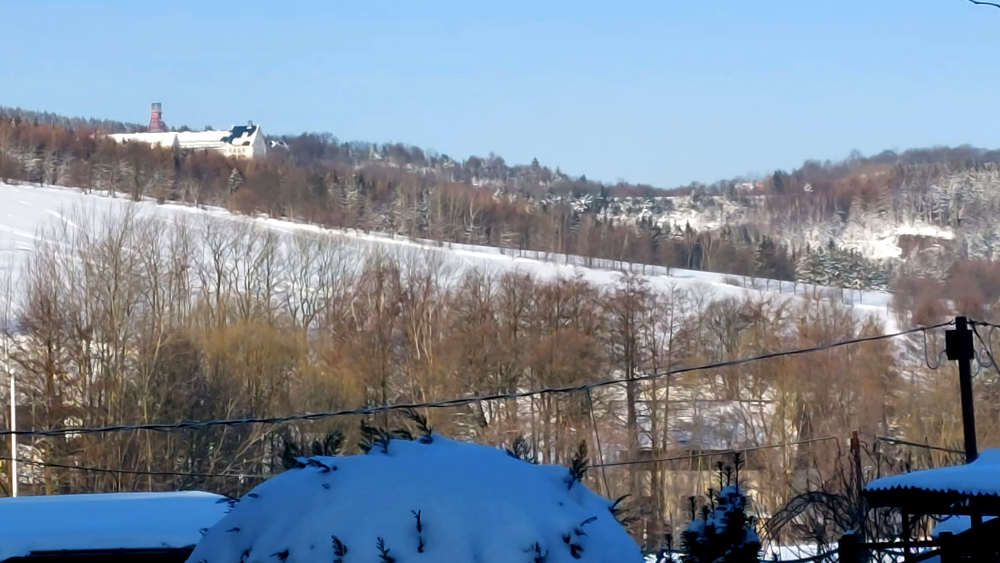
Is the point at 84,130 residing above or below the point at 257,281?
above

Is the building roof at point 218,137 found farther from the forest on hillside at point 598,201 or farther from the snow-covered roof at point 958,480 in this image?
the snow-covered roof at point 958,480

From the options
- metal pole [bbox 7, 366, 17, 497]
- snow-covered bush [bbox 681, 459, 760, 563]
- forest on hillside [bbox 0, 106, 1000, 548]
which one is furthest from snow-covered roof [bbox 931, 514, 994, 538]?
metal pole [bbox 7, 366, 17, 497]

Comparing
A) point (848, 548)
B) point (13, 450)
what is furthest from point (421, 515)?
point (13, 450)

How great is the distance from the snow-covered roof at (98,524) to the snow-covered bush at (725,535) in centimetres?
518

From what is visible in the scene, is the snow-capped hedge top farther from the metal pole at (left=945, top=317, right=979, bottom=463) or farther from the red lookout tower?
the red lookout tower

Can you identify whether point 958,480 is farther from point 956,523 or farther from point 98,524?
point 98,524

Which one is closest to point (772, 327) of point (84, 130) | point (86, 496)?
point (86, 496)

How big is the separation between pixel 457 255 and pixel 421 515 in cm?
6733

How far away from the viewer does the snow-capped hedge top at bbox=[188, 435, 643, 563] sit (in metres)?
2.77

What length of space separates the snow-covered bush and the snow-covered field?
47868 millimetres

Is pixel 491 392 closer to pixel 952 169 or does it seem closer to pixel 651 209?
pixel 952 169

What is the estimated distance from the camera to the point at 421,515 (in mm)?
2807

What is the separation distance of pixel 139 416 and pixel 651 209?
72769 mm

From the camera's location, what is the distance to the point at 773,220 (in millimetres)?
97188
